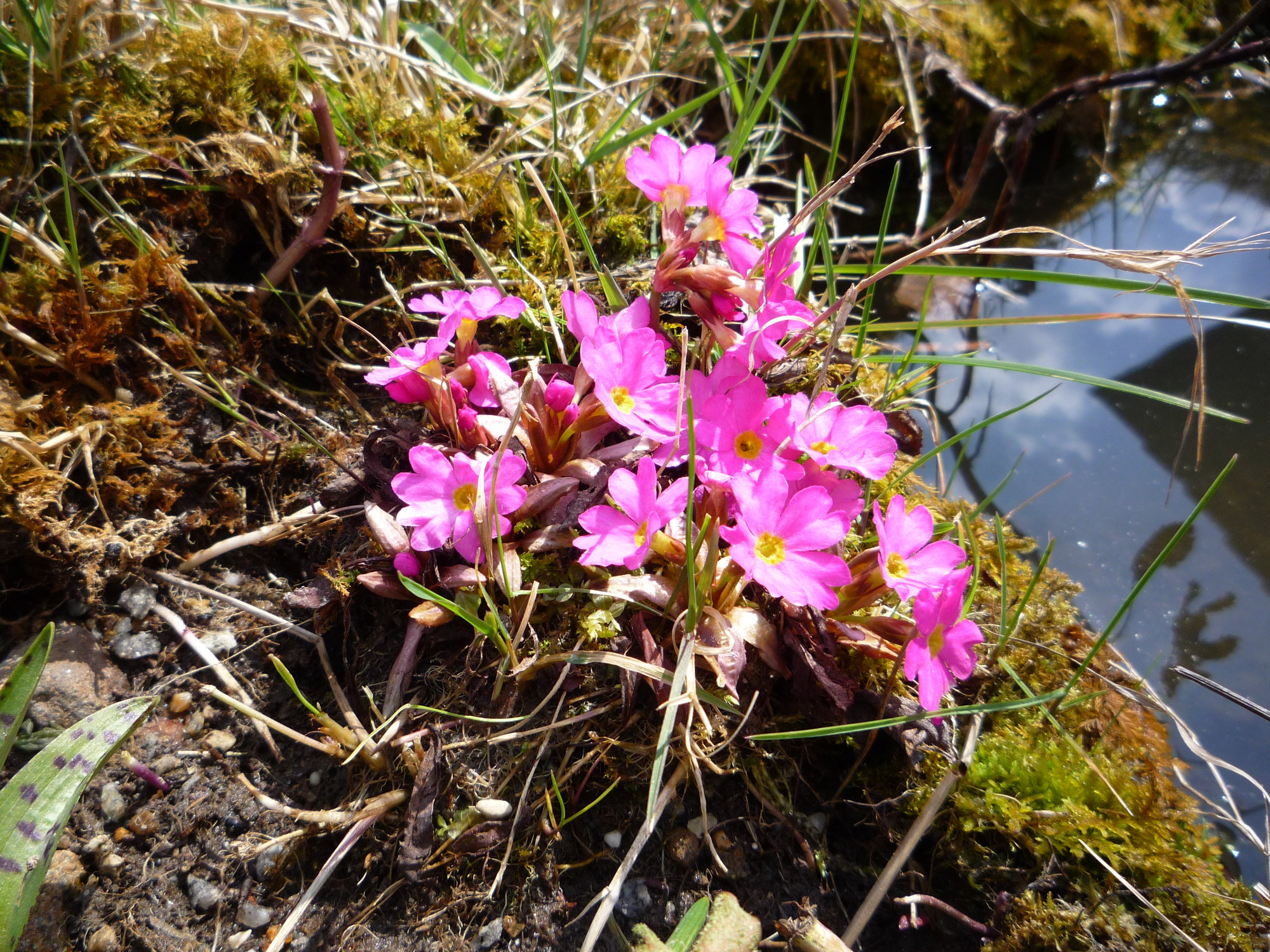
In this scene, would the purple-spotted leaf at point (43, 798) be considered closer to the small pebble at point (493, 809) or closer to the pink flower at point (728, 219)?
the small pebble at point (493, 809)

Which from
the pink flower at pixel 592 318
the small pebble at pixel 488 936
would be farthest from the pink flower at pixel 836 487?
the small pebble at pixel 488 936

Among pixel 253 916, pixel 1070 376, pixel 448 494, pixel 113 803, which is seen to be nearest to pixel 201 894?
pixel 253 916

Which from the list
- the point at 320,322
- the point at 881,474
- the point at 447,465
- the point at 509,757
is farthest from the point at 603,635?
the point at 320,322

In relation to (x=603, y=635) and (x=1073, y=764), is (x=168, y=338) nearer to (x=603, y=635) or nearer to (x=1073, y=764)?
(x=603, y=635)

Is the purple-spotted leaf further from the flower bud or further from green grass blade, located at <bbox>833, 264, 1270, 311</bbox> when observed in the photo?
green grass blade, located at <bbox>833, 264, 1270, 311</bbox>

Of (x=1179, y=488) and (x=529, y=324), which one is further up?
(x=529, y=324)

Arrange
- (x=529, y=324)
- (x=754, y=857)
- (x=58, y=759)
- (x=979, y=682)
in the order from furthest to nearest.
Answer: (x=529, y=324), (x=979, y=682), (x=754, y=857), (x=58, y=759)

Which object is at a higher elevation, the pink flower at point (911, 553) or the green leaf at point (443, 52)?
the green leaf at point (443, 52)
